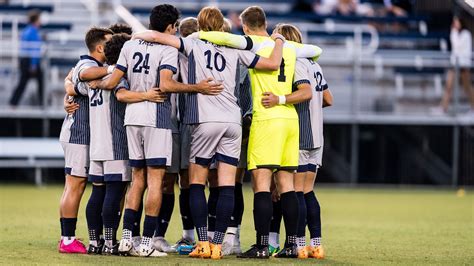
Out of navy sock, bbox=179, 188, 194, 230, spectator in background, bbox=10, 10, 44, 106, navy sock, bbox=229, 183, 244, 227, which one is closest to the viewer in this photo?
navy sock, bbox=229, 183, 244, 227

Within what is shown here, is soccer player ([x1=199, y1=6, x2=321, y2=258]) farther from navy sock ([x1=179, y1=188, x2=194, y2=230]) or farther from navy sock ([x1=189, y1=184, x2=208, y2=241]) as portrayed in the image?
navy sock ([x1=179, y1=188, x2=194, y2=230])

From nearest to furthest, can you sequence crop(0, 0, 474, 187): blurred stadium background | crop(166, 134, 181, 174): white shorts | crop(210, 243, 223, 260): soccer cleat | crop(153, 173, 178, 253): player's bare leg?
crop(210, 243, 223, 260): soccer cleat → crop(166, 134, 181, 174): white shorts → crop(153, 173, 178, 253): player's bare leg → crop(0, 0, 474, 187): blurred stadium background

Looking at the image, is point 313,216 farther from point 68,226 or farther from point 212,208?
point 68,226

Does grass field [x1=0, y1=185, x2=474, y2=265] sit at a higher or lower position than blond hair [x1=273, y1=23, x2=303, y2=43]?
lower

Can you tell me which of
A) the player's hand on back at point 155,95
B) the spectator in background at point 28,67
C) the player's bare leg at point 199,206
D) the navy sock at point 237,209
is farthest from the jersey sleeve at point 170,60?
the spectator in background at point 28,67


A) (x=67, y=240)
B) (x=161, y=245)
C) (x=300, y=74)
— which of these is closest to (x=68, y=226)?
(x=67, y=240)

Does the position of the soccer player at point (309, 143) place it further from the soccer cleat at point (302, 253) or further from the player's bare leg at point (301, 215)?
the soccer cleat at point (302, 253)

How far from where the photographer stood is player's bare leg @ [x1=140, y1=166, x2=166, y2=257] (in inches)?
374

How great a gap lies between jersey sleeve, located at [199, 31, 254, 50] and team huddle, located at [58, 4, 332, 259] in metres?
0.01

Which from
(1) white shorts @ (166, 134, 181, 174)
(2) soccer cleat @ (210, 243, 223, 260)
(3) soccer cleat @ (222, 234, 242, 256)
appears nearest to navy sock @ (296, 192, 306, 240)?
(3) soccer cleat @ (222, 234, 242, 256)

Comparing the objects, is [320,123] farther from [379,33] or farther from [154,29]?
[379,33]

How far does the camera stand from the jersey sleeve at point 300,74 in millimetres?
9875

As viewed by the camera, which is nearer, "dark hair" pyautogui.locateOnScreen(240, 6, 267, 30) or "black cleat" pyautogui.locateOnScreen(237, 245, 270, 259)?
"black cleat" pyautogui.locateOnScreen(237, 245, 270, 259)

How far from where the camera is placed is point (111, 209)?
9719 millimetres
